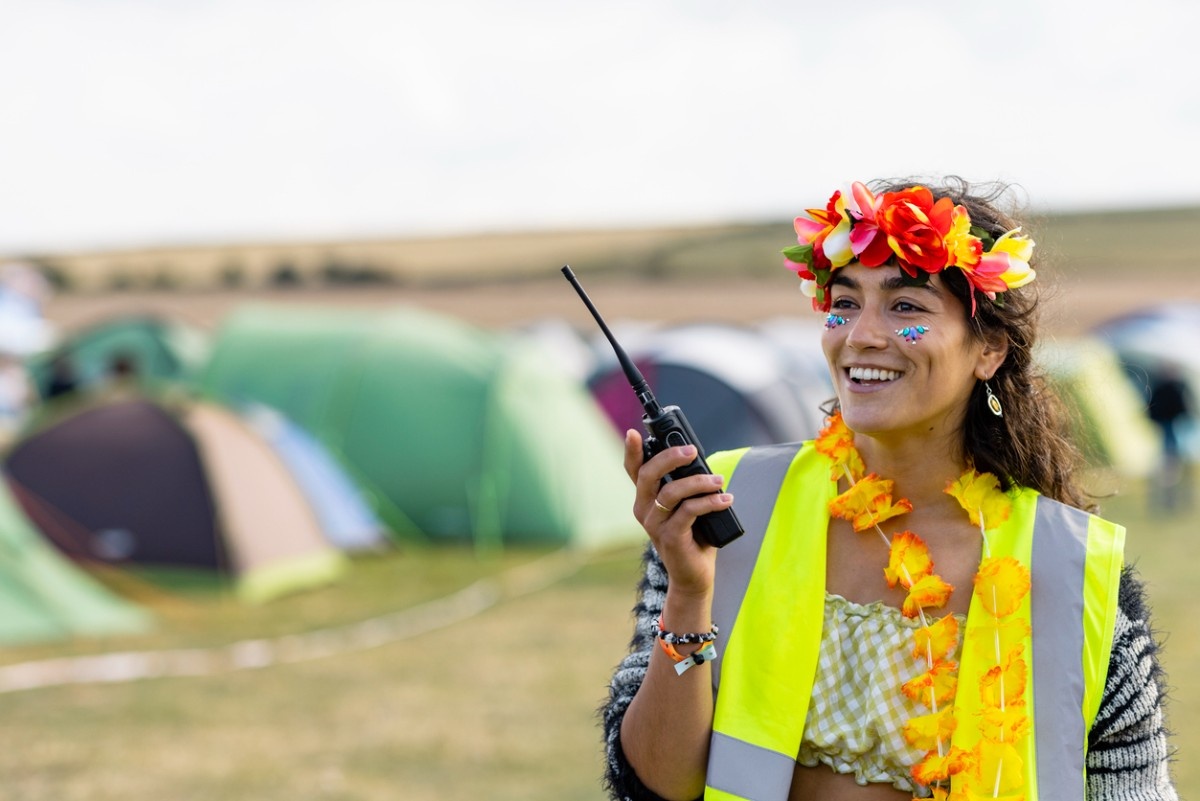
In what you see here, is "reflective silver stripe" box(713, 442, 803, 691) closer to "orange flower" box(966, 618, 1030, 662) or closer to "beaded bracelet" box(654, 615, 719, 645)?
"beaded bracelet" box(654, 615, 719, 645)

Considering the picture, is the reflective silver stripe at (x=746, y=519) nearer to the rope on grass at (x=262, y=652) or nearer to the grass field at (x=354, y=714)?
the grass field at (x=354, y=714)

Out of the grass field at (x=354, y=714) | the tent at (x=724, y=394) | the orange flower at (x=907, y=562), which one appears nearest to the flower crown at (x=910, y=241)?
the orange flower at (x=907, y=562)

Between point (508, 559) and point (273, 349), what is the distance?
3.32m

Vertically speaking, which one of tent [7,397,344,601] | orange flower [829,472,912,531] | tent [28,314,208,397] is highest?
tent [28,314,208,397]

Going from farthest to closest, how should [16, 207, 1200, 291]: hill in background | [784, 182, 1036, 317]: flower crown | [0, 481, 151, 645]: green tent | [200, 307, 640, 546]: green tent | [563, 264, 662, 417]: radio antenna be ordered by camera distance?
1. [16, 207, 1200, 291]: hill in background
2. [200, 307, 640, 546]: green tent
3. [0, 481, 151, 645]: green tent
4. [784, 182, 1036, 317]: flower crown
5. [563, 264, 662, 417]: radio antenna

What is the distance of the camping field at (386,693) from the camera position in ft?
19.7

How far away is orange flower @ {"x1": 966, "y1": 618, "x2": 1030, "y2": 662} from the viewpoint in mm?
2123

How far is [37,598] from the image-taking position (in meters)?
8.01

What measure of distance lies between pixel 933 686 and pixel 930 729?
7cm

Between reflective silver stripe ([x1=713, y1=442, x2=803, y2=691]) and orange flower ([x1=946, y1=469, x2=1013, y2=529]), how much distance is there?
0.94ft

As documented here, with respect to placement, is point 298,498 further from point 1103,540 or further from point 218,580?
point 1103,540

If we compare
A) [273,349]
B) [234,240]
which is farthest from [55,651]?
[234,240]

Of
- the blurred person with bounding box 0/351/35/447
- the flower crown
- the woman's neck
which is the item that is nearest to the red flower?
the flower crown

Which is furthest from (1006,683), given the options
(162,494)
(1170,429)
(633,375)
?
(1170,429)
